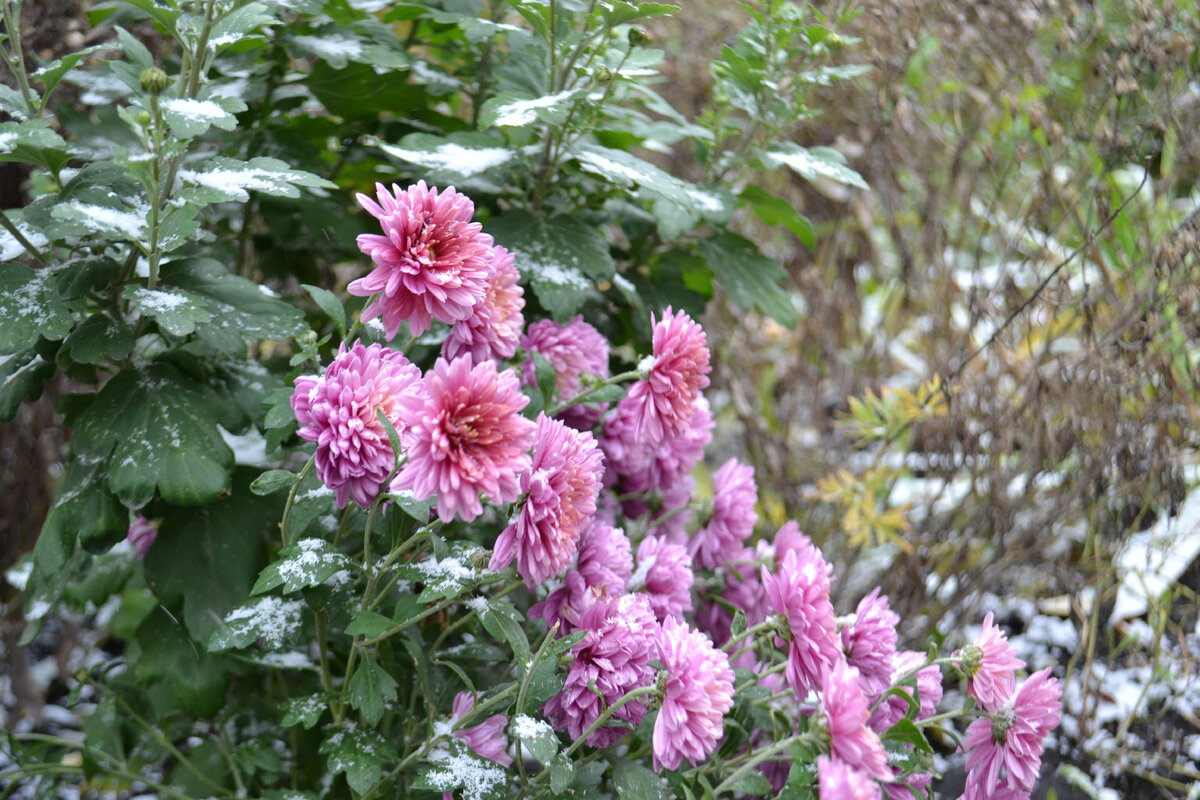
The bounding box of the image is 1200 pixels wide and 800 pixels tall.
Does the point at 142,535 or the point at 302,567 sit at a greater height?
the point at 302,567

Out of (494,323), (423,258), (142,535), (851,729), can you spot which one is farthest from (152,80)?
(851,729)

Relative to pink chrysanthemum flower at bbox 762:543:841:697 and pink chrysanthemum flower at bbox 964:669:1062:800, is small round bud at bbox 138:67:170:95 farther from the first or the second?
pink chrysanthemum flower at bbox 964:669:1062:800

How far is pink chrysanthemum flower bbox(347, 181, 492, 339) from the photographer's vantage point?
0.94m

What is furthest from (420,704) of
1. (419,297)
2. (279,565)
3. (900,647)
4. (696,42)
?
(696,42)

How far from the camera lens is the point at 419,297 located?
975 millimetres

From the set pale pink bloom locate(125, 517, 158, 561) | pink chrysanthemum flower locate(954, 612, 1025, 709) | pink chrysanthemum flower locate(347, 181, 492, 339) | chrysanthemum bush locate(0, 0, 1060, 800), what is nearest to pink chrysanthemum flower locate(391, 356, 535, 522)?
chrysanthemum bush locate(0, 0, 1060, 800)

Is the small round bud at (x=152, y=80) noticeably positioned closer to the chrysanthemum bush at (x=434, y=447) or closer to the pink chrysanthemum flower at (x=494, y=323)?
the chrysanthemum bush at (x=434, y=447)

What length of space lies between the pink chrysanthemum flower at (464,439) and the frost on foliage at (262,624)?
0.36 m

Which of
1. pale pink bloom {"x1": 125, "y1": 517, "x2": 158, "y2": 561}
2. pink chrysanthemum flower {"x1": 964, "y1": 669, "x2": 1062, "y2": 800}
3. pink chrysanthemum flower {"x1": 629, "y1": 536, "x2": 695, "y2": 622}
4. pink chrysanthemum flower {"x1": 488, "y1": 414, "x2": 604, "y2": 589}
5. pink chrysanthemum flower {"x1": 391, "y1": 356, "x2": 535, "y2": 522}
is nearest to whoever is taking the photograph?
pink chrysanthemum flower {"x1": 391, "y1": 356, "x2": 535, "y2": 522}

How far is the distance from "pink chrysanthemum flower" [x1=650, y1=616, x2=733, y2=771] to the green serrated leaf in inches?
14.2

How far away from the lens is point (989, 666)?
104 centimetres

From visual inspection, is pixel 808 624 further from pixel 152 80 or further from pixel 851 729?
pixel 152 80

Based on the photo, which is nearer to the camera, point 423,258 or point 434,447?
point 434,447

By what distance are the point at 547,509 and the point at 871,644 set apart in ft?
1.44
